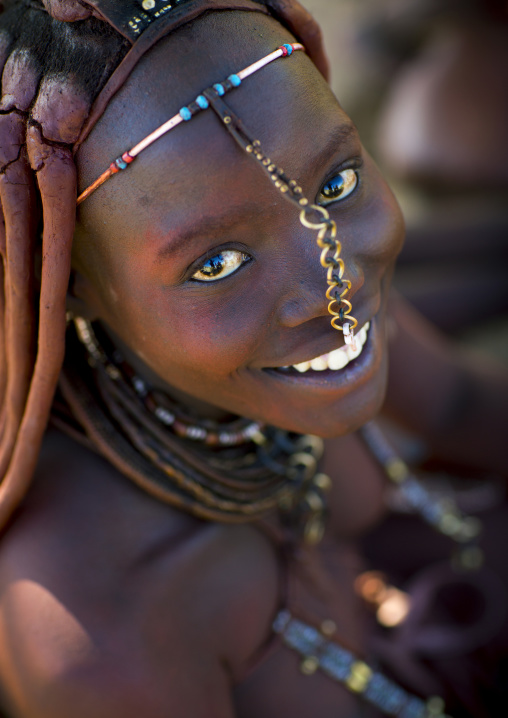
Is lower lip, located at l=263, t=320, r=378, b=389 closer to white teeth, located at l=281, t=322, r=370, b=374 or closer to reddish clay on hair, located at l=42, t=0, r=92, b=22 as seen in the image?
white teeth, located at l=281, t=322, r=370, b=374

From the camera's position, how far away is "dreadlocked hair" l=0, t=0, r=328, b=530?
2.64ft

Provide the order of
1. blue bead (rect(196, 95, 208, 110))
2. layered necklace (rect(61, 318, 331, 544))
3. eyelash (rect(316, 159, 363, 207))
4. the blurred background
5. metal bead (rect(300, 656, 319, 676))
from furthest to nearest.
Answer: the blurred background
metal bead (rect(300, 656, 319, 676))
layered necklace (rect(61, 318, 331, 544))
eyelash (rect(316, 159, 363, 207))
blue bead (rect(196, 95, 208, 110))

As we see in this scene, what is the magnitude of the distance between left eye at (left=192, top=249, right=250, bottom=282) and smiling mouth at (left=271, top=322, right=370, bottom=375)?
18cm

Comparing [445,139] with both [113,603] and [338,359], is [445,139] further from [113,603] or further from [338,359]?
[113,603]

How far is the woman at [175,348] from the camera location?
2.65 ft

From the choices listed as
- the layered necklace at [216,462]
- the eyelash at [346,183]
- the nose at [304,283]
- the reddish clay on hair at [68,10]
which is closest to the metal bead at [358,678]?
the layered necklace at [216,462]

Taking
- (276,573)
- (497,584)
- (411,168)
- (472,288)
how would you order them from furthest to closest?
(411,168)
(472,288)
(497,584)
(276,573)

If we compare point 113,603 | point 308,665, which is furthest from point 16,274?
point 308,665

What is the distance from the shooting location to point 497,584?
158cm

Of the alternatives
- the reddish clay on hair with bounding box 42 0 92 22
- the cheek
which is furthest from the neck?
the reddish clay on hair with bounding box 42 0 92 22

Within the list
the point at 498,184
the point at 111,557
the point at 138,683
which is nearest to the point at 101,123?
the point at 111,557

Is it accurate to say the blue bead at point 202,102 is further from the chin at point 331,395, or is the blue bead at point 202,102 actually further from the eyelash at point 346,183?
the chin at point 331,395

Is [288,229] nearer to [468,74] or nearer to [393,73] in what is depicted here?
[468,74]

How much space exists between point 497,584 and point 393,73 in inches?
118
